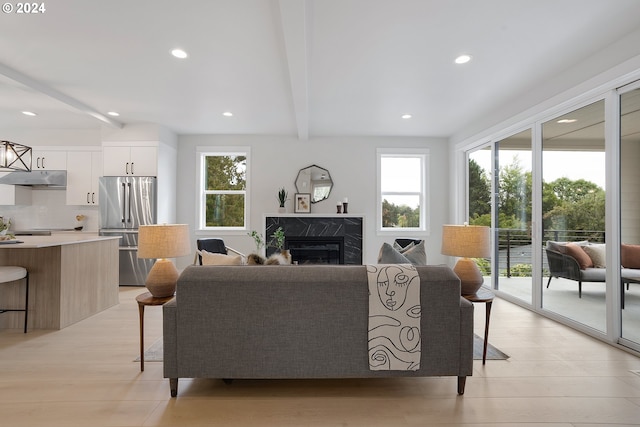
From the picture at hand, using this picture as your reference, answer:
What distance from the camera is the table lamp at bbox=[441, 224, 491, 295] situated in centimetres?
241

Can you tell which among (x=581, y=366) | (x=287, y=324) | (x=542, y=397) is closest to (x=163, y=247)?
(x=287, y=324)

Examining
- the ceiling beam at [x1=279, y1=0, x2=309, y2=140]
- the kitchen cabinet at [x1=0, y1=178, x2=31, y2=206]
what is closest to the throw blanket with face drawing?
the ceiling beam at [x1=279, y1=0, x2=309, y2=140]

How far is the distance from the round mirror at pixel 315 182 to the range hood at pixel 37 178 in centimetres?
388

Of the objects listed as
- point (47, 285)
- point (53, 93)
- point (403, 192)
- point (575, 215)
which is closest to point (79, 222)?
point (53, 93)

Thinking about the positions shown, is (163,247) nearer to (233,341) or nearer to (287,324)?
(233,341)

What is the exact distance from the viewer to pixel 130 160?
5301 mm

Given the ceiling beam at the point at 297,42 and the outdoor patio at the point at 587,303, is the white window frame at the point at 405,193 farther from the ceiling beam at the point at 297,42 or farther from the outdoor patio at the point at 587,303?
the ceiling beam at the point at 297,42

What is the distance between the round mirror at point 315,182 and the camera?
599 centimetres

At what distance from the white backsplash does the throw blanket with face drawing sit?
5.59 m

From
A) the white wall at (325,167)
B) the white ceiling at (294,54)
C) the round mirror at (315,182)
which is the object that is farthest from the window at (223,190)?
the white ceiling at (294,54)

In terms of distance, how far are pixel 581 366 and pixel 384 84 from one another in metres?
3.11

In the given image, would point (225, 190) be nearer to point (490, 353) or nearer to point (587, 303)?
point (490, 353)

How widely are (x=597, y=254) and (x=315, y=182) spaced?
13.3 feet

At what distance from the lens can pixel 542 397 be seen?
2.05 m
